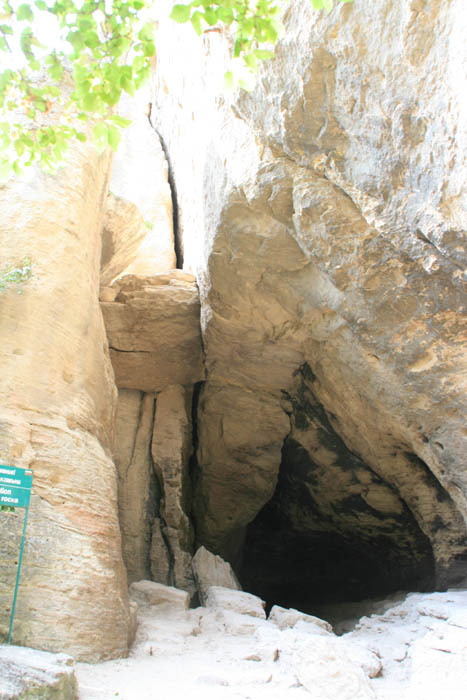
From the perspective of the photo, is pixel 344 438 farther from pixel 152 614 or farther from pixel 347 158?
pixel 347 158

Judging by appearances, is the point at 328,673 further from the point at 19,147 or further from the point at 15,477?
the point at 19,147

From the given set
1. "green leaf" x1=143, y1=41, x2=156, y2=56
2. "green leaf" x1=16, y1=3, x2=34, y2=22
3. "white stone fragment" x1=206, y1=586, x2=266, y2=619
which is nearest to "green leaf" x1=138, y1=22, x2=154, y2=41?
"green leaf" x1=143, y1=41, x2=156, y2=56

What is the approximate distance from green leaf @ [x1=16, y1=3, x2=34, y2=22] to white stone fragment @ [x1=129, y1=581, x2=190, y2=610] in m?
4.96

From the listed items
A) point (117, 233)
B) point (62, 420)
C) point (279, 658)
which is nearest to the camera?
point (279, 658)

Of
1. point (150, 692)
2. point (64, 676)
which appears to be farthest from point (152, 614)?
point (64, 676)

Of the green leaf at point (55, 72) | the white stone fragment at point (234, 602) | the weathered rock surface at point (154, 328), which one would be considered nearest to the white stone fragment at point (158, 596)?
the white stone fragment at point (234, 602)

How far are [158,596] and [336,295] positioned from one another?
3521 mm

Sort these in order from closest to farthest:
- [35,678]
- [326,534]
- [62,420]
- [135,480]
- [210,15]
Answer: [35,678], [210,15], [62,420], [135,480], [326,534]

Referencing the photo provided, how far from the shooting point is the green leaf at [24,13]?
319cm

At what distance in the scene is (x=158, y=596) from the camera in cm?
582

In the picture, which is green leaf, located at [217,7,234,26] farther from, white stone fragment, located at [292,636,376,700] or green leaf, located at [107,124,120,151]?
white stone fragment, located at [292,636,376,700]

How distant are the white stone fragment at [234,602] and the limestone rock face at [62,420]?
169 centimetres

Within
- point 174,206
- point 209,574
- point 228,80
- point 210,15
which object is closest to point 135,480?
point 209,574

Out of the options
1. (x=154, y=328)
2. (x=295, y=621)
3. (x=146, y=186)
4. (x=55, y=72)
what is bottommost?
(x=295, y=621)
